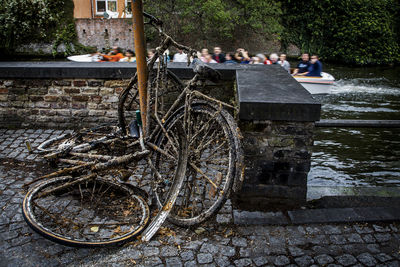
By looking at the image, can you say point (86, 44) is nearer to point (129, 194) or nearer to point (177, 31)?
point (177, 31)

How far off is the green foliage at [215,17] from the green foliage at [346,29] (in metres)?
1.98

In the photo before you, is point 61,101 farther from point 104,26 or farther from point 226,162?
point 104,26

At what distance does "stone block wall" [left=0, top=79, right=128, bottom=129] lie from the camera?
534cm

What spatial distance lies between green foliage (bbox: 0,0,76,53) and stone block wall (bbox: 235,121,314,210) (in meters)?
21.8

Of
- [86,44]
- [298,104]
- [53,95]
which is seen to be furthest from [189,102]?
[86,44]

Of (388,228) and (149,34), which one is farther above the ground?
(149,34)

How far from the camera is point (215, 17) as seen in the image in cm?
2080

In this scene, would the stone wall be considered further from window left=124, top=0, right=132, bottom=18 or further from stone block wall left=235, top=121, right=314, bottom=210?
window left=124, top=0, right=132, bottom=18

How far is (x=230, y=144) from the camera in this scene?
9.44ft

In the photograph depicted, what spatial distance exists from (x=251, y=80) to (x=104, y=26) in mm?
20434

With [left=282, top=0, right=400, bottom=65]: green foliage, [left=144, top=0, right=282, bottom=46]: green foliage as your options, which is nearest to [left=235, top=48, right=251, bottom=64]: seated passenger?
[left=144, top=0, right=282, bottom=46]: green foliage

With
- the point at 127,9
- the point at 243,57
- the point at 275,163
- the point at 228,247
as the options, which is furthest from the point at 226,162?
the point at 127,9

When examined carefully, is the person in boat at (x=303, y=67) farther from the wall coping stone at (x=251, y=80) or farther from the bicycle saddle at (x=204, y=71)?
the bicycle saddle at (x=204, y=71)

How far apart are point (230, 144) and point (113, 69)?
115 inches
